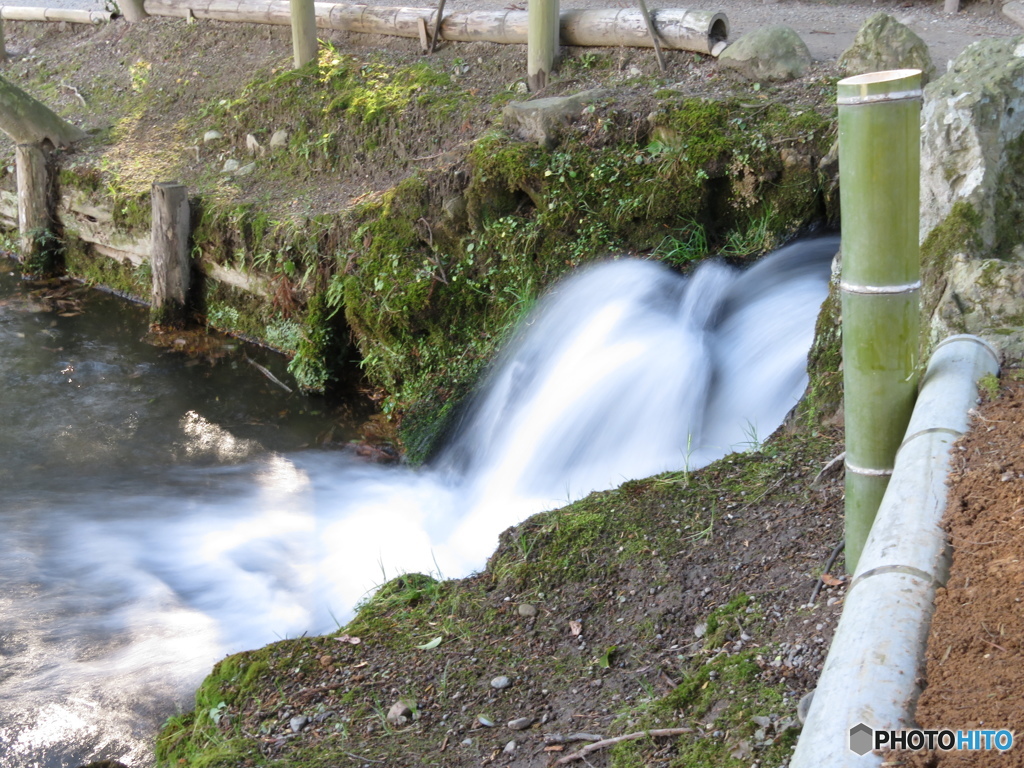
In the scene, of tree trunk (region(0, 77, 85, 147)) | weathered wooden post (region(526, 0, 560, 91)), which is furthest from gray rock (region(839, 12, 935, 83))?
tree trunk (region(0, 77, 85, 147))

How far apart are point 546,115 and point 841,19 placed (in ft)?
11.8

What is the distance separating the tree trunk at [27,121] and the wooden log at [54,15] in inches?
119

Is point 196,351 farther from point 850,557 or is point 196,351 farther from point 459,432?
point 850,557

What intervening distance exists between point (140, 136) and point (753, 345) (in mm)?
7322

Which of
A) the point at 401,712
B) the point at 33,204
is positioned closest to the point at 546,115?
the point at 401,712

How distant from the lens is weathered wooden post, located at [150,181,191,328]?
8.16 meters

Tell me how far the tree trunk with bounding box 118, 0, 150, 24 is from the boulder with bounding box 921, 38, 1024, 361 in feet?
33.8

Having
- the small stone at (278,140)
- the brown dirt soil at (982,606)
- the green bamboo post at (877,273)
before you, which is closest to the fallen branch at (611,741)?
the green bamboo post at (877,273)

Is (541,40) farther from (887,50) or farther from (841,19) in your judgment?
(841,19)

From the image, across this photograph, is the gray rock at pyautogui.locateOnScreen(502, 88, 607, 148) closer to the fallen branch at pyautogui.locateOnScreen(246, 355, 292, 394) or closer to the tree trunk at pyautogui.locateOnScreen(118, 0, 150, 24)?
the fallen branch at pyautogui.locateOnScreen(246, 355, 292, 394)

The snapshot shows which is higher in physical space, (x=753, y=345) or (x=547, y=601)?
(x=753, y=345)

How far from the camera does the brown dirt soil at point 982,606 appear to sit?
158 cm

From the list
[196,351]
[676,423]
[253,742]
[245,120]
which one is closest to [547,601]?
[253,742]

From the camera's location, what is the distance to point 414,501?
605cm
